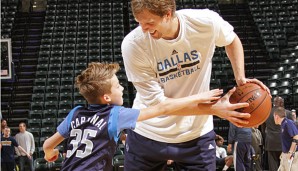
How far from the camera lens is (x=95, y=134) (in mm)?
3033

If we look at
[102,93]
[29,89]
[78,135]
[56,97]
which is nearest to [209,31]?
[102,93]

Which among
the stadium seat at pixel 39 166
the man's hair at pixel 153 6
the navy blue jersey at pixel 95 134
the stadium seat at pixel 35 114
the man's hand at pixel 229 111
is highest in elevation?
the man's hair at pixel 153 6

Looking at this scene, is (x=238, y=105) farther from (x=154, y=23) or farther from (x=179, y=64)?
(x=154, y=23)

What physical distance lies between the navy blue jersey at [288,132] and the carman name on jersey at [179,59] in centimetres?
616

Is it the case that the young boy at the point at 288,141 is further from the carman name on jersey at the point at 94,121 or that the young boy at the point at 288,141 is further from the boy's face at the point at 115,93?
the carman name on jersey at the point at 94,121

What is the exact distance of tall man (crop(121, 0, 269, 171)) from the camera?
3.05 m

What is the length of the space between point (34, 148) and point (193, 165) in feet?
29.4

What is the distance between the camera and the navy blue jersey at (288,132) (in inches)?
344

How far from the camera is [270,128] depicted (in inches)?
418

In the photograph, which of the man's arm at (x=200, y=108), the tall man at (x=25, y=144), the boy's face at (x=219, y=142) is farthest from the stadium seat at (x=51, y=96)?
the man's arm at (x=200, y=108)

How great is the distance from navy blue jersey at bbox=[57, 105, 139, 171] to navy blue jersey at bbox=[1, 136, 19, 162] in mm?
8253

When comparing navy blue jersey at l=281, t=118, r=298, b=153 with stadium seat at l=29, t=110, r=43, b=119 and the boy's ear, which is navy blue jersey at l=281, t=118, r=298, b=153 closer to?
the boy's ear

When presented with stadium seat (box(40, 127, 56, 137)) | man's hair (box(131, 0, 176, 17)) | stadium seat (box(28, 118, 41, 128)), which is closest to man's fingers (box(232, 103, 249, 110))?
man's hair (box(131, 0, 176, 17))

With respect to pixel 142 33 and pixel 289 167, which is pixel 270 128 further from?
pixel 142 33
